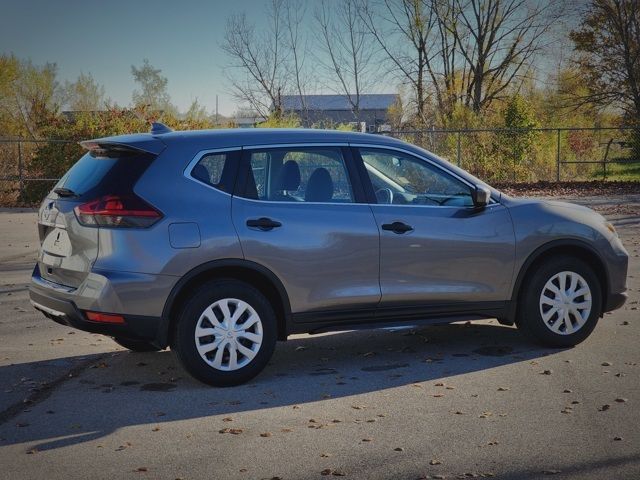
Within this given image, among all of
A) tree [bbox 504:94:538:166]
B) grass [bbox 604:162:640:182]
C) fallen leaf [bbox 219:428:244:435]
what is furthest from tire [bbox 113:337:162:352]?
grass [bbox 604:162:640:182]

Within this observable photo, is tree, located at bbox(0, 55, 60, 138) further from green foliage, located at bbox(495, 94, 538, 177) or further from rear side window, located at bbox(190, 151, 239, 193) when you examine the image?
rear side window, located at bbox(190, 151, 239, 193)

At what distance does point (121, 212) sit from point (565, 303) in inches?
141

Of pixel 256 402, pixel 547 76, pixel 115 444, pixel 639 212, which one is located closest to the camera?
pixel 115 444

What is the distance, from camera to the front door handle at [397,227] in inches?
278

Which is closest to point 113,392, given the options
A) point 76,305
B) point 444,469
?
point 76,305

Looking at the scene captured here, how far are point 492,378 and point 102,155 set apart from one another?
10.3 ft

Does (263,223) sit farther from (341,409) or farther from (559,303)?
(559,303)

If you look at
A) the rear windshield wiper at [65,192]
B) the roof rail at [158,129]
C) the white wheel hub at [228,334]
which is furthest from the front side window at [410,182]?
the rear windshield wiper at [65,192]

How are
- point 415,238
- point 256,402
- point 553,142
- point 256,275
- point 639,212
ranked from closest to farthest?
1. point 256,402
2. point 256,275
3. point 415,238
4. point 639,212
5. point 553,142

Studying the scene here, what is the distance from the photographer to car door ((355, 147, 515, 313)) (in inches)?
281

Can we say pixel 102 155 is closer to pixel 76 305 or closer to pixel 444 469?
pixel 76 305

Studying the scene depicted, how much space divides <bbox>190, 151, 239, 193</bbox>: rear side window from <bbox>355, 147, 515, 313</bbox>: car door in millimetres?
1004

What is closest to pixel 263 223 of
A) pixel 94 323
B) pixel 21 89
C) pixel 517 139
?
pixel 94 323

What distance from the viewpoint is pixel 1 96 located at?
1641 inches
